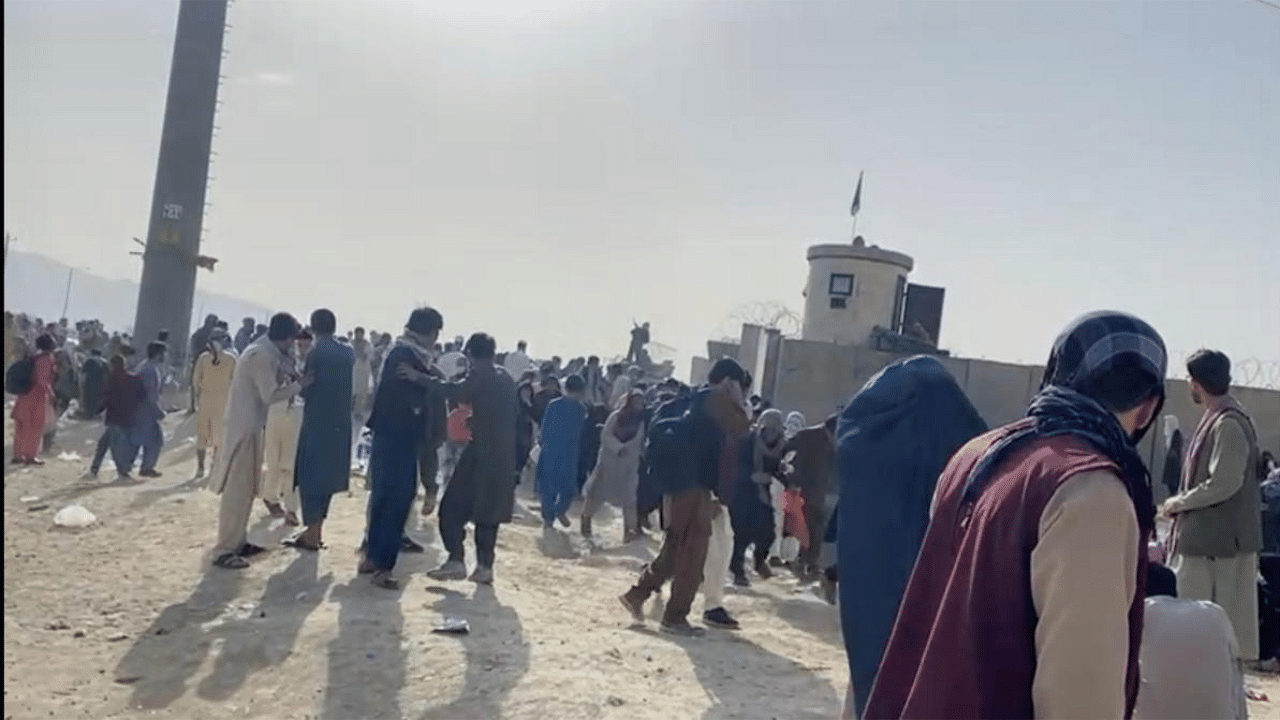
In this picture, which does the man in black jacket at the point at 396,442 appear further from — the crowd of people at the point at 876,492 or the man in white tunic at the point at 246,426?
the man in white tunic at the point at 246,426

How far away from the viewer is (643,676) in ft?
19.6

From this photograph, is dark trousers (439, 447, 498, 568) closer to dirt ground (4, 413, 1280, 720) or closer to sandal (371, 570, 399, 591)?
dirt ground (4, 413, 1280, 720)

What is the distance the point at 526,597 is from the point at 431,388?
62.4 inches

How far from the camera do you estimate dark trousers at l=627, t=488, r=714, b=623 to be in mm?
7086

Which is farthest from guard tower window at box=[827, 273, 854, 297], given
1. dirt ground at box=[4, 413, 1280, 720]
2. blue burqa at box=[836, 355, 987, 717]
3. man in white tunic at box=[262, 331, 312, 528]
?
blue burqa at box=[836, 355, 987, 717]

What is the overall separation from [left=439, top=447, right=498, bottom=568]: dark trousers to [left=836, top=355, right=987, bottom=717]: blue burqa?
15.7 feet

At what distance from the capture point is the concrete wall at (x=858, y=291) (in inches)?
893

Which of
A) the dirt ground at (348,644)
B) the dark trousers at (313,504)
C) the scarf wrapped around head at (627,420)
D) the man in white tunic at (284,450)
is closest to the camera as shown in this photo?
the dirt ground at (348,644)

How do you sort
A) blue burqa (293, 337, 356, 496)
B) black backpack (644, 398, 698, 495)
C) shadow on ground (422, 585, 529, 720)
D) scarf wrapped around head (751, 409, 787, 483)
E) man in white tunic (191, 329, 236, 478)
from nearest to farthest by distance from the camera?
shadow on ground (422, 585, 529, 720) < black backpack (644, 398, 698, 495) < blue burqa (293, 337, 356, 496) < scarf wrapped around head (751, 409, 787, 483) < man in white tunic (191, 329, 236, 478)

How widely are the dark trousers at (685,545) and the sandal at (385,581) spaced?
1.73m

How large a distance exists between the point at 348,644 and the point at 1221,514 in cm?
467

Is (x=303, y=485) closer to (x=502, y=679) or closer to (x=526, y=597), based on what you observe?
(x=526, y=597)

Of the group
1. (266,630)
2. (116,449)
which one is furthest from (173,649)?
(116,449)

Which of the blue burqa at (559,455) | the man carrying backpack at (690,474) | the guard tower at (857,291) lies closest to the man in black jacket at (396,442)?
the man carrying backpack at (690,474)
